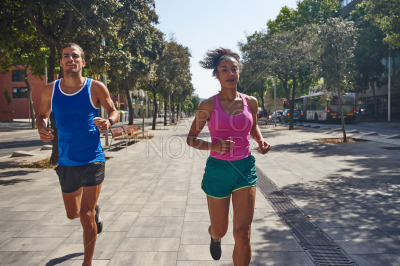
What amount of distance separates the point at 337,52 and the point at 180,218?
43.7 ft

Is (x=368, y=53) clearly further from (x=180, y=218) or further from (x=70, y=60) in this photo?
(x=70, y=60)

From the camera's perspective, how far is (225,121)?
272 cm

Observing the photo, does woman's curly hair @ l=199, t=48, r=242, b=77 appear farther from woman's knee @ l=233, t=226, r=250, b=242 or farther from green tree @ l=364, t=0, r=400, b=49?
green tree @ l=364, t=0, r=400, b=49

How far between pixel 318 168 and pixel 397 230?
4731mm

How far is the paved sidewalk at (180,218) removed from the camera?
3.32m

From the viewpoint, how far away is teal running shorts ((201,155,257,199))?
2.70 m

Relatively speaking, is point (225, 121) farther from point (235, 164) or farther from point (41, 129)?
point (41, 129)

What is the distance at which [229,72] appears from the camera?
9.25 feet

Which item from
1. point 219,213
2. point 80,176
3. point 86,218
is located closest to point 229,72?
point 219,213

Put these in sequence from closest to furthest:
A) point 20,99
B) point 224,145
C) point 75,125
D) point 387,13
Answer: point 224,145 < point 75,125 < point 387,13 < point 20,99

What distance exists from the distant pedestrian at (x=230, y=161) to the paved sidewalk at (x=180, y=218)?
2.38ft

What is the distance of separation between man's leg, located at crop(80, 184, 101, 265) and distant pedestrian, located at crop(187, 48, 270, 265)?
1062 mm

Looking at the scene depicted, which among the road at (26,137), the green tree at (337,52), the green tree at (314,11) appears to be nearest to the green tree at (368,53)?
the green tree at (314,11)

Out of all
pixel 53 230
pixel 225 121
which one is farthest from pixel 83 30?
pixel 225 121
